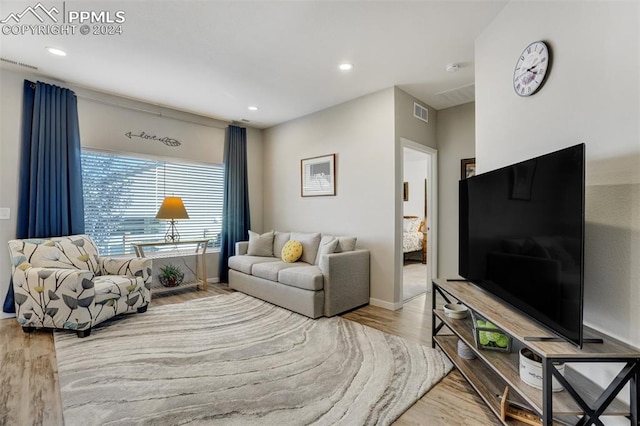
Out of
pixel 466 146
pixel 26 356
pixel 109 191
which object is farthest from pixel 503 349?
pixel 109 191

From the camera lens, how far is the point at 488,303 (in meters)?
1.87

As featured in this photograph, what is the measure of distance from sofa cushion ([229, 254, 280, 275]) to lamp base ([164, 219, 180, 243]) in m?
0.90

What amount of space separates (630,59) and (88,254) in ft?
15.2

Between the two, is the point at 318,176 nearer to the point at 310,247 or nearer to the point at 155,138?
the point at 310,247

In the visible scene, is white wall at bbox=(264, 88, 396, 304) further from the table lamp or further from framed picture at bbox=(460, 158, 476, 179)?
the table lamp

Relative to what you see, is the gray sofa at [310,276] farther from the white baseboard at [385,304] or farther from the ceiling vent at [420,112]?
the ceiling vent at [420,112]

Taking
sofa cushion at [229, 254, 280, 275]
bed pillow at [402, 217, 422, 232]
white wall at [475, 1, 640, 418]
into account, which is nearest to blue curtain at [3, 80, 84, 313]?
sofa cushion at [229, 254, 280, 275]

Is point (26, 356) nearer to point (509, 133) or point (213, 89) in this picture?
point (213, 89)

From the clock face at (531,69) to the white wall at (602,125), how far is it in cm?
5

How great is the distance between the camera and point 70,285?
107 inches

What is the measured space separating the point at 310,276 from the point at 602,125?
2.61 m

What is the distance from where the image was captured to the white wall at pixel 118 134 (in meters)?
3.23

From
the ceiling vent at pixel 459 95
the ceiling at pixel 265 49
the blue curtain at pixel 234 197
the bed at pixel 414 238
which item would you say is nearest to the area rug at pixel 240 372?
the blue curtain at pixel 234 197

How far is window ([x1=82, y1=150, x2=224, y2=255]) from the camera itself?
3.88 meters
